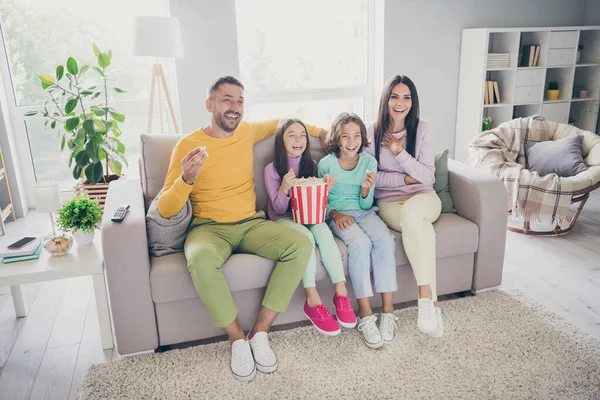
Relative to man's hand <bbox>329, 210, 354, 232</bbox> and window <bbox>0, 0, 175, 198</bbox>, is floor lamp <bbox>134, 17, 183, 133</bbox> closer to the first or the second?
window <bbox>0, 0, 175, 198</bbox>

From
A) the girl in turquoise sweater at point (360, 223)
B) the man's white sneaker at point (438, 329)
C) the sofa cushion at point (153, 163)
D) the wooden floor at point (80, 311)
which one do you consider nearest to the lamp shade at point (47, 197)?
the sofa cushion at point (153, 163)

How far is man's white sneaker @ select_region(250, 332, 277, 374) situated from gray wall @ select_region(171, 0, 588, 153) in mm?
2512

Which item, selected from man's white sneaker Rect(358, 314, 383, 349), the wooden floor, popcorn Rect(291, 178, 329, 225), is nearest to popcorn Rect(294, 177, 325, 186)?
popcorn Rect(291, 178, 329, 225)

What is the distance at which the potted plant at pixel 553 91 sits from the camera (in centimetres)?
445

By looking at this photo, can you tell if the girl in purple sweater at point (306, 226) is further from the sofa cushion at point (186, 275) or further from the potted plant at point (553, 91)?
the potted plant at point (553, 91)

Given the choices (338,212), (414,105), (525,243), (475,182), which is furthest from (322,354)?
(525,243)

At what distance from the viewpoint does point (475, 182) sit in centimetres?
228

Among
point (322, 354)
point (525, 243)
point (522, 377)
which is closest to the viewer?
point (522, 377)

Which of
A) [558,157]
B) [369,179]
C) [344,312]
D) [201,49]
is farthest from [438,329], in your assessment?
[201,49]

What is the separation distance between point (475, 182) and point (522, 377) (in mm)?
895

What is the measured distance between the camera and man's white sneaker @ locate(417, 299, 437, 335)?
6.46 feet

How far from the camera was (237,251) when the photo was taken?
206cm

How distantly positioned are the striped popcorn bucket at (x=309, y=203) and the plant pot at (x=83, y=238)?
91cm

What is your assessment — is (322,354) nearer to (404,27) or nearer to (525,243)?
(525,243)
